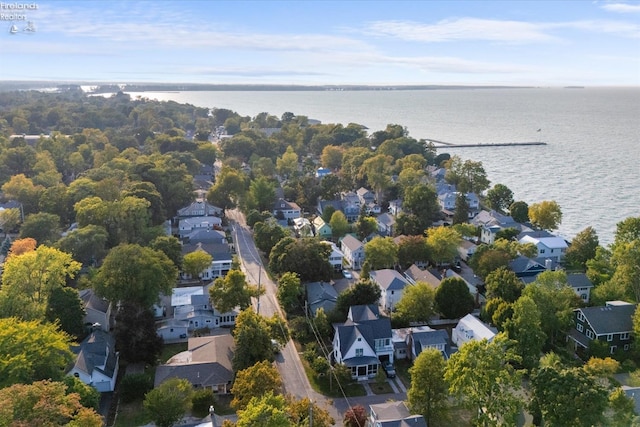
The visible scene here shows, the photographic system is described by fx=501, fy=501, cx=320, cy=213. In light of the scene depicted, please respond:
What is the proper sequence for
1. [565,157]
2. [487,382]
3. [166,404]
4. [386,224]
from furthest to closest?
[565,157], [386,224], [166,404], [487,382]

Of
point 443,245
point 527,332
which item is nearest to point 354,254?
point 443,245

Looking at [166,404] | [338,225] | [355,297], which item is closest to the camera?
[166,404]

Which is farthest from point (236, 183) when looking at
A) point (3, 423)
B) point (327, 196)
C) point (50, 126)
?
point (50, 126)

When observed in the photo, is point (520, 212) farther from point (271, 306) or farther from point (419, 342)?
point (271, 306)

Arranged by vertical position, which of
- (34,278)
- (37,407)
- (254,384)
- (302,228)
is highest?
(37,407)

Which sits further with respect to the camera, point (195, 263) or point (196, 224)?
point (196, 224)

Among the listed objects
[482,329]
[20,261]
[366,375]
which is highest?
[20,261]

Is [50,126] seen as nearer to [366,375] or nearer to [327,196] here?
[327,196]

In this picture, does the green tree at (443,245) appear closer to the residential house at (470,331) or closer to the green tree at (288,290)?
the residential house at (470,331)
